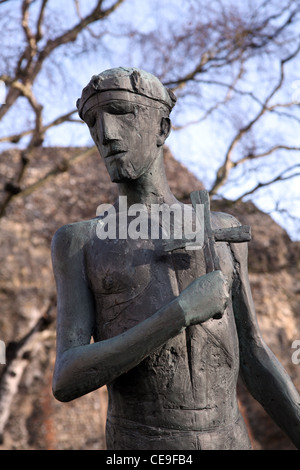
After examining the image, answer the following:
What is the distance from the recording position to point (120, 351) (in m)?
2.44

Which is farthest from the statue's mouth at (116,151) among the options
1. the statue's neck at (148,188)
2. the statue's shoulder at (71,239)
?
the statue's shoulder at (71,239)

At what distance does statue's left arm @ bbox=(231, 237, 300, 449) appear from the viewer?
2.81 metres

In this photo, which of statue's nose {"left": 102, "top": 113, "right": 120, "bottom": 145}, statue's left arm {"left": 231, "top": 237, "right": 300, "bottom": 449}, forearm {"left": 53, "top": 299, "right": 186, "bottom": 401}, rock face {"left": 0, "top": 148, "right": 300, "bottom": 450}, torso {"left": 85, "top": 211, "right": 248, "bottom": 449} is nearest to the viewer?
forearm {"left": 53, "top": 299, "right": 186, "bottom": 401}

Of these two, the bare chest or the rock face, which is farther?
the rock face

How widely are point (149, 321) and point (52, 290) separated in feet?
27.9

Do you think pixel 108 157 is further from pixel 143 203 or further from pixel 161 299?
pixel 161 299

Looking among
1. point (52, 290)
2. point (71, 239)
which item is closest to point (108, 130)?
point (71, 239)

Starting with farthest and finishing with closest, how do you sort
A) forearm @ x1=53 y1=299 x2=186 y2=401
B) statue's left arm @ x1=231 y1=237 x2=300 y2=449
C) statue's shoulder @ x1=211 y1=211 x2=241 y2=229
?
1. statue's shoulder @ x1=211 y1=211 x2=241 y2=229
2. statue's left arm @ x1=231 y1=237 x2=300 y2=449
3. forearm @ x1=53 y1=299 x2=186 y2=401

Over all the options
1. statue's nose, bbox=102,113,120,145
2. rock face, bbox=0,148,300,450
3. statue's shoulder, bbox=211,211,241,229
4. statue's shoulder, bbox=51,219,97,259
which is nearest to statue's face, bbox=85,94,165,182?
statue's nose, bbox=102,113,120,145

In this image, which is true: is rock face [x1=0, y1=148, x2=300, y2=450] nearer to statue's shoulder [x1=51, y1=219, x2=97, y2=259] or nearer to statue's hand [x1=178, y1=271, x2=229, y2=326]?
statue's shoulder [x1=51, y1=219, x2=97, y2=259]

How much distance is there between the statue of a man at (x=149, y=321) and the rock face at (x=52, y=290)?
767 cm

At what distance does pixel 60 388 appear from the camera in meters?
2.51

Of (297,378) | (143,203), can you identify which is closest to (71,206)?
(297,378)

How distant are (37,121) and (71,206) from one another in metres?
3.04
